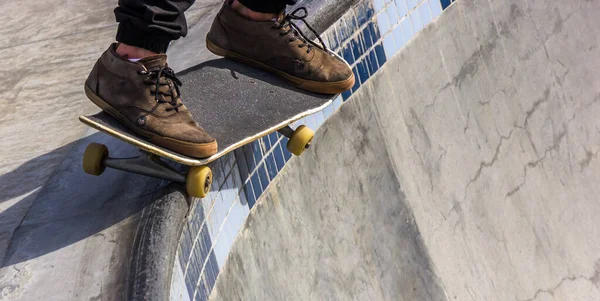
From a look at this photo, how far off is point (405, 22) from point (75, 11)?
61.3 inches

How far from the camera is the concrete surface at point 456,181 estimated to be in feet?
9.09

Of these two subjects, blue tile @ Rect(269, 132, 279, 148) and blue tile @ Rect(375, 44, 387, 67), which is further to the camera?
blue tile @ Rect(375, 44, 387, 67)

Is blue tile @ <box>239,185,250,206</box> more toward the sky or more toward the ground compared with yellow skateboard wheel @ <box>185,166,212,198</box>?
more toward the ground

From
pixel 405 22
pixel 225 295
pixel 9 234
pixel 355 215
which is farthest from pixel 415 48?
pixel 9 234

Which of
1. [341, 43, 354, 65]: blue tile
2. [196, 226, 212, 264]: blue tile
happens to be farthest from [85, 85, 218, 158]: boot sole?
[341, 43, 354, 65]: blue tile

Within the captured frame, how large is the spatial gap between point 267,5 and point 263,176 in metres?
0.55

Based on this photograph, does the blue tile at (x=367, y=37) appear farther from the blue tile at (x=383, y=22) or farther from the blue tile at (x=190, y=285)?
the blue tile at (x=190, y=285)

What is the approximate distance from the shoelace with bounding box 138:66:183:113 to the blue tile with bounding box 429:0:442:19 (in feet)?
6.37

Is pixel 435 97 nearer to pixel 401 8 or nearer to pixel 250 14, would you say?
pixel 401 8

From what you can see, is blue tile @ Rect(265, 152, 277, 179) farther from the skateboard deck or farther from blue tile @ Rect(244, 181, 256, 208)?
the skateboard deck

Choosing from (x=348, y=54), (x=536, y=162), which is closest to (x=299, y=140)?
(x=348, y=54)

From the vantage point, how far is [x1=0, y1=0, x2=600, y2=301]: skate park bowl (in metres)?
1.97

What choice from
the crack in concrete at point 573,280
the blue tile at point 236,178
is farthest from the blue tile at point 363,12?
the crack in concrete at point 573,280

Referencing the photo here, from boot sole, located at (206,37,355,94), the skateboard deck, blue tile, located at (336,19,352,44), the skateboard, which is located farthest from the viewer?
blue tile, located at (336,19,352,44)
